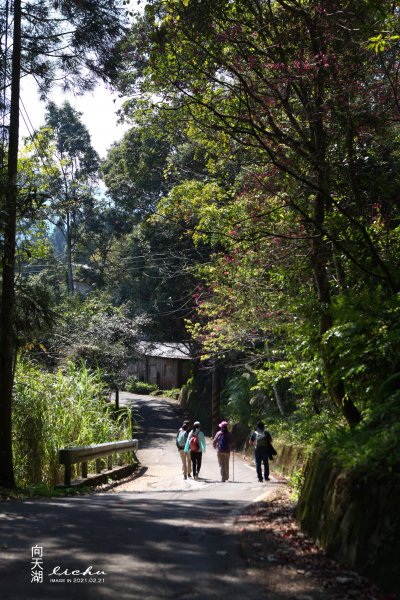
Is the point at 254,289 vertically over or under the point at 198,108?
under

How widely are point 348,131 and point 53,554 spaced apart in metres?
7.77

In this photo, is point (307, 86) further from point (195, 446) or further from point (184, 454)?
point (184, 454)

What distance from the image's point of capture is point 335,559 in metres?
5.70

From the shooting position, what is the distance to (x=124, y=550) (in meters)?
6.24

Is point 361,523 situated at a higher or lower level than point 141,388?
lower

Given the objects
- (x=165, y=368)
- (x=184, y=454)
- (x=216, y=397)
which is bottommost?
(x=184, y=454)

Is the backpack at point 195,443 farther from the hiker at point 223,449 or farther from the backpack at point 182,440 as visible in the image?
the backpack at point 182,440

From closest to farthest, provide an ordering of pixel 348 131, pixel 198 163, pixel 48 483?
pixel 348 131 → pixel 48 483 → pixel 198 163

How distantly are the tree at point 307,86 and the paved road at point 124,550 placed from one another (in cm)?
289

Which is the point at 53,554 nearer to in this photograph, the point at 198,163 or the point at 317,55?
the point at 317,55

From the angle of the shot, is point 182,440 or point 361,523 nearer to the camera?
point 361,523

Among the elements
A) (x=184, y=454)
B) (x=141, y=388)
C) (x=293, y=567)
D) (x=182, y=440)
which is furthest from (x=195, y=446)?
(x=141, y=388)

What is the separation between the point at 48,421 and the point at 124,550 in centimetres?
1017

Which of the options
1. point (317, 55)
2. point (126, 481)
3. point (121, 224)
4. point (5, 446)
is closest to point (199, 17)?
point (317, 55)
